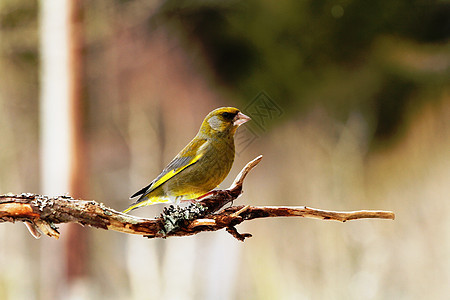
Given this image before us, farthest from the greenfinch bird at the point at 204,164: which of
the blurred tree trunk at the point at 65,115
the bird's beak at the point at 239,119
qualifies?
the blurred tree trunk at the point at 65,115

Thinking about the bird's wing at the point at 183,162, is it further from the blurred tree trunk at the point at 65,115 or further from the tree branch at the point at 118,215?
the blurred tree trunk at the point at 65,115

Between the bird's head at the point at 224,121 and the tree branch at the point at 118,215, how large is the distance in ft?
0.58

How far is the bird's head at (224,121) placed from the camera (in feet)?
2.98

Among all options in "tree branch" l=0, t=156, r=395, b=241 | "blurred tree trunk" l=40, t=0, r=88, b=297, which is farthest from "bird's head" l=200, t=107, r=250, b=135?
"blurred tree trunk" l=40, t=0, r=88, b=297

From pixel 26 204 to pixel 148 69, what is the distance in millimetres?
1650

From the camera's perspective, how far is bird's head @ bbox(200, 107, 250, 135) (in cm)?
91

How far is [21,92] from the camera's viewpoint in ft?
7.72

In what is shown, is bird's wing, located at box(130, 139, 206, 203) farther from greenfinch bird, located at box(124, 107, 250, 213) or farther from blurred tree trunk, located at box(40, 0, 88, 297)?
blurred tree trunk, located at box(40, 0, 88, 297)

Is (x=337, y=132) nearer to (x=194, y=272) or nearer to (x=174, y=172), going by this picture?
(x=194, y=272)

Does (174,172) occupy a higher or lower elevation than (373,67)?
lower

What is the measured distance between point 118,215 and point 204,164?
206 millimetres

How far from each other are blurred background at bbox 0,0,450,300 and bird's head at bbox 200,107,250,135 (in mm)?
1076

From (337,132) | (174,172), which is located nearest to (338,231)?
(337,132)

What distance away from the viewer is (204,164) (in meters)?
0.91
